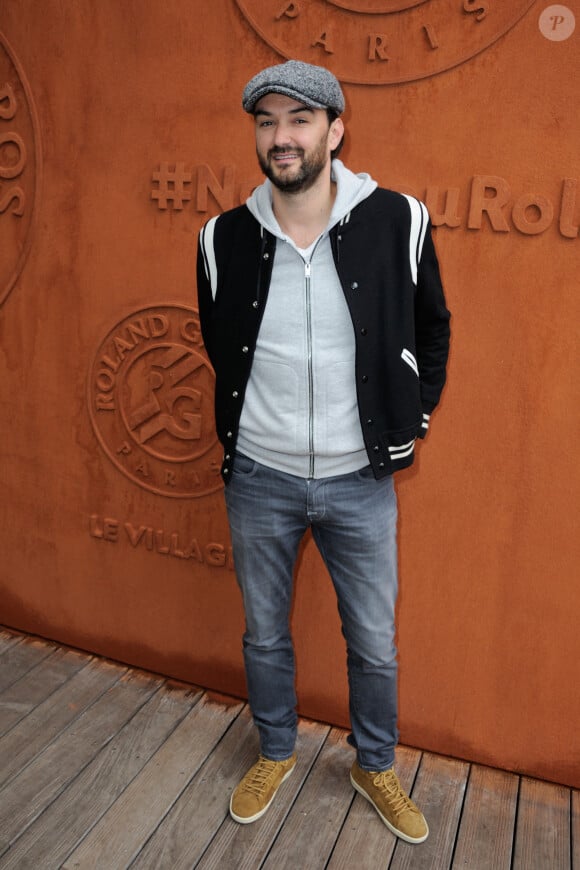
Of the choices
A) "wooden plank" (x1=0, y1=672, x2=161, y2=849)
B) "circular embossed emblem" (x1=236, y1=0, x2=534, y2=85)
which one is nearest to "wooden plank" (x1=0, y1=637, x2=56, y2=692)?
"wooden plank" (x1=0, y1=672, x2=161, y2=849)

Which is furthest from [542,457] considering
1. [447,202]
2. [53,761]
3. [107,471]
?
[53,761]

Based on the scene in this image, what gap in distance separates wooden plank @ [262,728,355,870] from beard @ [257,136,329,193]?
169 cm

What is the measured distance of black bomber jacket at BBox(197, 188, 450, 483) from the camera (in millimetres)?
1861

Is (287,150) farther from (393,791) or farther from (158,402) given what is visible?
(393,791)

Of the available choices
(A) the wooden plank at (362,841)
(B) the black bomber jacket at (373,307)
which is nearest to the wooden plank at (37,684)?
(A) the wooden plank at (362,841)

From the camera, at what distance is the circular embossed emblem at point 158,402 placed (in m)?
2.53

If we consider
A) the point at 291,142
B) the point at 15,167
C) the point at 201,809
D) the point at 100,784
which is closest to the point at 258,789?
the point at 201,809

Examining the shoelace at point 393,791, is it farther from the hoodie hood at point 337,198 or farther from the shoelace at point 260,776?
the hoodie hood at point 337,198

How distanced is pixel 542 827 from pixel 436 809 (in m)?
→ 0.30

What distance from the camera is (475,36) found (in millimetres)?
2010

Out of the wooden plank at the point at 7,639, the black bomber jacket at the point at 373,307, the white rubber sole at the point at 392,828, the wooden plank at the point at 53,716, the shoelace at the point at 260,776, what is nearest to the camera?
the black bomber jacket at the point at 373,307

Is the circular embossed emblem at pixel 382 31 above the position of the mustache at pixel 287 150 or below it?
above

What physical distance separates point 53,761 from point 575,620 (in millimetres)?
1605

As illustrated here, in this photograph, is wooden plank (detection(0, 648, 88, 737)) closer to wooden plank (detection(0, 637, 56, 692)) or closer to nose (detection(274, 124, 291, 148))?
wooden plank (detection(0, 637, 56, 692))
